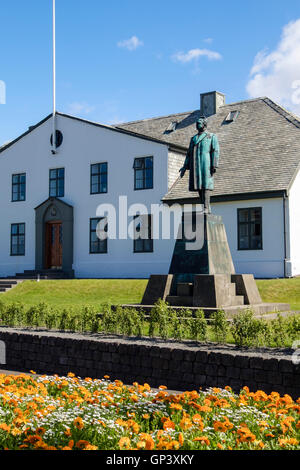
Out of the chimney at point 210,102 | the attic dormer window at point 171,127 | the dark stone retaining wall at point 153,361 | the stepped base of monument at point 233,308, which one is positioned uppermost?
the chimney at point 210,102

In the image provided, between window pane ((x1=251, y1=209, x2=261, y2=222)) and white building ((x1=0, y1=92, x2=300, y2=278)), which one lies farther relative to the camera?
window pane ((x1=251, y1=209, x2=261, y2=222))

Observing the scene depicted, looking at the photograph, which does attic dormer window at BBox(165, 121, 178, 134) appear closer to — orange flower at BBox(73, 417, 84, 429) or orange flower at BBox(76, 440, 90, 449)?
orange flower at BBox(73, 417, 84, 429)

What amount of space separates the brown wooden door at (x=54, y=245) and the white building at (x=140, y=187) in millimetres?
55

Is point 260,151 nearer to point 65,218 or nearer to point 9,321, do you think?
point 65,218

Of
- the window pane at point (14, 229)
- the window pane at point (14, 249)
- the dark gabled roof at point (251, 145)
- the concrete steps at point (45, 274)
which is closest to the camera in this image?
the dark gabled roof at point (251, 145)

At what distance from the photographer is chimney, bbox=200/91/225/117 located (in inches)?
1219

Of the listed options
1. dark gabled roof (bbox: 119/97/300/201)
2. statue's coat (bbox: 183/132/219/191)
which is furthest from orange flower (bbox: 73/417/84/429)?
dark gabled roof (bbox: 119/97/300/201)

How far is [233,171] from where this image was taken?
25953 mm

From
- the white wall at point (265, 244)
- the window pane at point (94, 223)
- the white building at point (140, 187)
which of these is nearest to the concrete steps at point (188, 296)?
the white building at point (140, 187)

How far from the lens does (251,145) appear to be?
1058 inches

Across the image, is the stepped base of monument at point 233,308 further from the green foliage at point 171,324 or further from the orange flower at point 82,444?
the orange flower at point 82,444

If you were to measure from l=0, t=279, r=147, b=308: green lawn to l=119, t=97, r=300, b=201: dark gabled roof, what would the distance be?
5949 mm

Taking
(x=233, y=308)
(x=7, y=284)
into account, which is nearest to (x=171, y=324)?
(x=233, y=308)

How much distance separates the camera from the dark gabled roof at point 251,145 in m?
24.3
